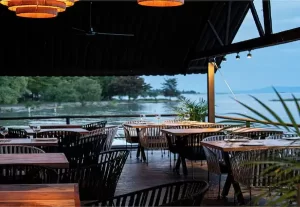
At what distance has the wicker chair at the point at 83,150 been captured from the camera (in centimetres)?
628

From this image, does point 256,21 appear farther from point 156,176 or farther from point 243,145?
point 243,145

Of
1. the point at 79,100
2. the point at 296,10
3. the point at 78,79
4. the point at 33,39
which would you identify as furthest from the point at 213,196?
the point at 78,79

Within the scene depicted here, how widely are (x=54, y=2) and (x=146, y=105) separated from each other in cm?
982

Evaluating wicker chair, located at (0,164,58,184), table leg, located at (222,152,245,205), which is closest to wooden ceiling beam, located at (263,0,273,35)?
table leg, located at (222,152,245,205)

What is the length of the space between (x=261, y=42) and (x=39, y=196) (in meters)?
6.81

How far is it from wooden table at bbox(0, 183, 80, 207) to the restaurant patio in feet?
2.64

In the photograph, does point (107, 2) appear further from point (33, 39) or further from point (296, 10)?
point (296, 10)

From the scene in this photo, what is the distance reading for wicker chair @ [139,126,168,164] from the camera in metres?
10.2

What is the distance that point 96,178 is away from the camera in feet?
14.8

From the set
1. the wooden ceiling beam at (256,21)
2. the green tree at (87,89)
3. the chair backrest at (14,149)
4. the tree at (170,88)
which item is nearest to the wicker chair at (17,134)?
the chair backrest at (14,149)

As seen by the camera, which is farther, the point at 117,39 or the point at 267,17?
the point at 117,39

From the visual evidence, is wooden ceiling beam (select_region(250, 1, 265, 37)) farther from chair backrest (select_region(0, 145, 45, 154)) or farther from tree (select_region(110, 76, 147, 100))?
tree (select_region(110, 76, 147, 100))

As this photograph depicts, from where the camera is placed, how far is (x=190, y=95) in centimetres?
1394

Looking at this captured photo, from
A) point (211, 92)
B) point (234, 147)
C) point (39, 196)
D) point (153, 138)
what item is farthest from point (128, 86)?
point (39, 196)
